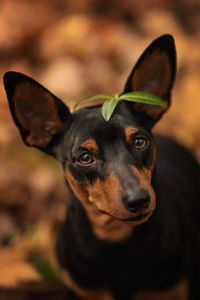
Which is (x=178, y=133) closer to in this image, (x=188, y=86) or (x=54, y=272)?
(x=188, y=86)

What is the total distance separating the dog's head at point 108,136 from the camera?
260 cm

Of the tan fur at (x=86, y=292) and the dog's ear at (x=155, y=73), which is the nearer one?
the dog's ear at (x=155, y=73)

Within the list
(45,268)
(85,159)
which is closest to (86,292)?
(45,268)

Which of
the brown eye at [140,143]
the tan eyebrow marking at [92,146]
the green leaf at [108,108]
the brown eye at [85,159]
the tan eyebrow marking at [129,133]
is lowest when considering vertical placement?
the brown eye at [85,159]

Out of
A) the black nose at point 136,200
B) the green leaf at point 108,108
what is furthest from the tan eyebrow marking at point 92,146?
the black nose at point 136,200

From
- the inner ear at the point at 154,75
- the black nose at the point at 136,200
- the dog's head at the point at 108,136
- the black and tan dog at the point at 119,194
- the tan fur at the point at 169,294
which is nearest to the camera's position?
the black nose at the point at 136,200

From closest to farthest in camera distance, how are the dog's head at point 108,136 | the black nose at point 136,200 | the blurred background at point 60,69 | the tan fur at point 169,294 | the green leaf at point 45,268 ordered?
1. the black nose at point 136,200
2. the dog's head at point 108,136
3. the tan fur at point 169,294
4. the green leaf at point 45,268
5. the blurred background at point 60,69

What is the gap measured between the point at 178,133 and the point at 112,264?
2.78 meters

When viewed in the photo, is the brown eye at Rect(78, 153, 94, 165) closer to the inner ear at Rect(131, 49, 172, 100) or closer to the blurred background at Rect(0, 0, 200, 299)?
the inner ear at Rect(131, 49, 172, 100)

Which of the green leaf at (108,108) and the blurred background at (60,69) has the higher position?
the green leaf at (108,108)

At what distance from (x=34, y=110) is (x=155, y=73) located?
0.82 meters

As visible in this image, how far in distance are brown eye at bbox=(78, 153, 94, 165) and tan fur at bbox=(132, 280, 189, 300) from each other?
3.56ft

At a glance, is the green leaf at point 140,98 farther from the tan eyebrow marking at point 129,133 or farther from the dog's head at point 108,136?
the tan eyebrow marking at point 129,133

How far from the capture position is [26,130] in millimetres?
3109
